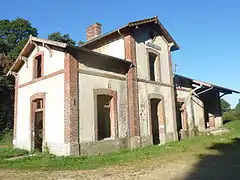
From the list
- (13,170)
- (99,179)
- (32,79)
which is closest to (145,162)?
(99,179)

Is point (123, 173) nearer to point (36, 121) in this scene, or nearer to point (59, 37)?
point (36, 121)

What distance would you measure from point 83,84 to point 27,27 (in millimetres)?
30165

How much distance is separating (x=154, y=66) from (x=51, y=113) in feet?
23.9

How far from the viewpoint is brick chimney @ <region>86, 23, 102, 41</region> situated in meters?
15.8

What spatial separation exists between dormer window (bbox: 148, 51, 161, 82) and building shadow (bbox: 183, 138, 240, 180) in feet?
17.5

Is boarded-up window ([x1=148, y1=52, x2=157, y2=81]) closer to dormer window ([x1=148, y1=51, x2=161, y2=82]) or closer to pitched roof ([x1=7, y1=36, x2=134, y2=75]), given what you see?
dormer window ([x1=148, y1=51, x2=161, y2=82])

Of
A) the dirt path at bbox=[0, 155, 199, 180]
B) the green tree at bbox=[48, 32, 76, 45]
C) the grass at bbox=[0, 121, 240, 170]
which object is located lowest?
the dirt path at bbox=[0, 155, 199, 180]

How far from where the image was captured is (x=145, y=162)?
831 centimetres

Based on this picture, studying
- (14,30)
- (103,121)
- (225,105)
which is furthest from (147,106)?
(225,105)

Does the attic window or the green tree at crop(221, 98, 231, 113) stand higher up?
the green tree at crop(221, 98, 231, 113)

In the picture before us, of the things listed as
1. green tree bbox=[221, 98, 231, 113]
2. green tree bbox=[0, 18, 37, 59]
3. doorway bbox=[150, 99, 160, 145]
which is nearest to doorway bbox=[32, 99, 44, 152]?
doorway bbox=[150, 99, 160, 145]

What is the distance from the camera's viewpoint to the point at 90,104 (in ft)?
33.6

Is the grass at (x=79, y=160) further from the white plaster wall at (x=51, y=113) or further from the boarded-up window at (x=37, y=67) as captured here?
Answer: the boarded-up window at (x=37, y=67)

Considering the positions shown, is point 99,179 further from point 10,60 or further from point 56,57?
point 10,60
